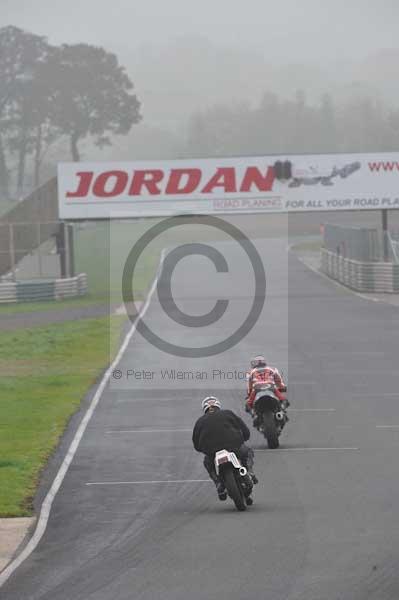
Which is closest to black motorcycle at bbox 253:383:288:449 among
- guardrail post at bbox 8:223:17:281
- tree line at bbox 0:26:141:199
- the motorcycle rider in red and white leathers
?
the motorcycle rider in red and white leathers

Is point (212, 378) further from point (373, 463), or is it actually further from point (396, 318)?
point (396, 318)

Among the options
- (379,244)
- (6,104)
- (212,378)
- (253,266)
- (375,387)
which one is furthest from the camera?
(6,104)

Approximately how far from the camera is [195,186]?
53.7 metres

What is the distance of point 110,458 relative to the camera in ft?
62.8

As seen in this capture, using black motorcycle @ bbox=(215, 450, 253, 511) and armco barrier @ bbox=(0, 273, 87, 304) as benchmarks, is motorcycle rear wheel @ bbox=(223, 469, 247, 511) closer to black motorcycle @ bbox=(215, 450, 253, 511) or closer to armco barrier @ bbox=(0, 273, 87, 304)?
black motorcycle @ bbox=(215, 450, 253, 511)

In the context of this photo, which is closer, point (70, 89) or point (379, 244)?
point (379, 244)

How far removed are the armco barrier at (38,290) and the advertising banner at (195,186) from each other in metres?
3.30

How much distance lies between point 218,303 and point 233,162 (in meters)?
6.91

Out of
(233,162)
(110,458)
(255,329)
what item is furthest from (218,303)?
(110,458)

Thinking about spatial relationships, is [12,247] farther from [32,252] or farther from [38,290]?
[32,252]

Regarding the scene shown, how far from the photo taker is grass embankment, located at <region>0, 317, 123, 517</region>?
1783cm
